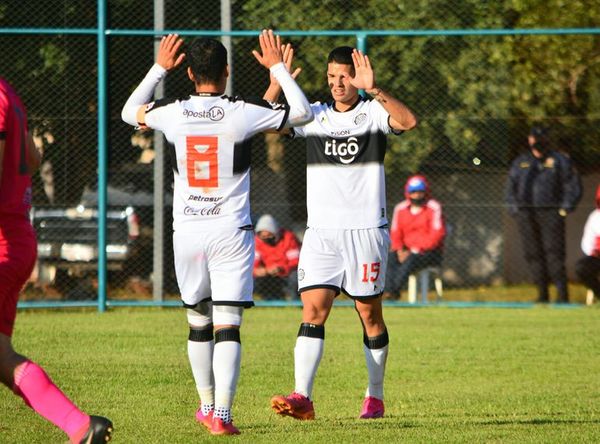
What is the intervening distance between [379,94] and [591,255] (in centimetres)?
904

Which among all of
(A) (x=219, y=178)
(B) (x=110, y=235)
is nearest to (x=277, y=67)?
(A) (x=219, y=178)

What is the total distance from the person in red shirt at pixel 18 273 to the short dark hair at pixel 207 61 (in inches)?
54.4

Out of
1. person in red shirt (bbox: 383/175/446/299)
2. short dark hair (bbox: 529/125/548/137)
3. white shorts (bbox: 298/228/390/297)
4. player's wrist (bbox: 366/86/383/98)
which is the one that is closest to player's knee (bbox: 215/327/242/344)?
white shorts (bbox: 298/228/390/297)

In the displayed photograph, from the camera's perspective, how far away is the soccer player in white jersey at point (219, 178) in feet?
23.0

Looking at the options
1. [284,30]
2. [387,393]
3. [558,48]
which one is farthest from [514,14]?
[387,393]

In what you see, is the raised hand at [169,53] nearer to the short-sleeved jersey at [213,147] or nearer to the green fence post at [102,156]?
the short-sleeved jersey at [213,147]

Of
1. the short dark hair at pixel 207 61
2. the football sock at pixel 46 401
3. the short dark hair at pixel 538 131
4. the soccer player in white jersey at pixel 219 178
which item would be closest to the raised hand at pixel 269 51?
the soccer player in white jersey at pixel 219 178

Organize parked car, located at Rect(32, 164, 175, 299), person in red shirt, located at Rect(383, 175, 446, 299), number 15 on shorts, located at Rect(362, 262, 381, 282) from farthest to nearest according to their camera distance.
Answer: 1. person in red shirt, located at Rect(383, 175, 446, 299)
2. parked car, located at Rect(32, 164, 175, 299)
3. number 15 on shorts, located at Rect(362, 262, 381, 282)

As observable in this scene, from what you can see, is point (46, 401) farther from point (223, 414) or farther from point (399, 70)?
point (399, 70)

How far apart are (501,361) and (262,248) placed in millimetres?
5235

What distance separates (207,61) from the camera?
6.97 meters

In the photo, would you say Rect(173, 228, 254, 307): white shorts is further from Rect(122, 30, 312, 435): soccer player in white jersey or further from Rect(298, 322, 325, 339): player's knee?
Rect(298, 322, 325, 339): player's knee

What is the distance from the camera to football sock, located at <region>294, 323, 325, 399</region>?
25.6 ft

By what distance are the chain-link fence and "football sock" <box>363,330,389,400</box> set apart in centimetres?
740
